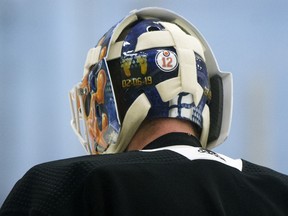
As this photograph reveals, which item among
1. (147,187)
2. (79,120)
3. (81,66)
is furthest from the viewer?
(81,66)

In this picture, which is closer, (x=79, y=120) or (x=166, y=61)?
(x=166, y=61)

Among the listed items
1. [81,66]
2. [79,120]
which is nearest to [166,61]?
[79,120]

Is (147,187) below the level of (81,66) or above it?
below

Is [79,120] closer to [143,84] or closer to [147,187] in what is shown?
[143,84]

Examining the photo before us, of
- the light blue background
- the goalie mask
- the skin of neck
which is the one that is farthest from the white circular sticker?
the light blue background

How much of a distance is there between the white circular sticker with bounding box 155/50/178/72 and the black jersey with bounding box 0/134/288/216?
190mm

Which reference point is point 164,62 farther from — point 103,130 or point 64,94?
point 64,94

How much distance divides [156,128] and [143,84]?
0.09m

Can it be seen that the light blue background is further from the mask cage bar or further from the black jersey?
the black jersey

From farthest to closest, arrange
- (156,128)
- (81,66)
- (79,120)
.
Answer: (81,66), (79,120), (156,128)

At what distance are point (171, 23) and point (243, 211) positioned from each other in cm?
49

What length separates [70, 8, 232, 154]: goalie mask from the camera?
3.48 ft

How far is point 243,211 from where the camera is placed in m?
0.89

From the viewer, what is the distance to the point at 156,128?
1048 mm
